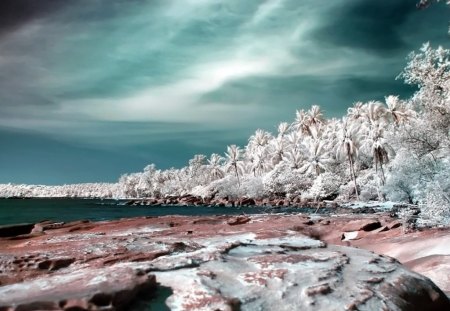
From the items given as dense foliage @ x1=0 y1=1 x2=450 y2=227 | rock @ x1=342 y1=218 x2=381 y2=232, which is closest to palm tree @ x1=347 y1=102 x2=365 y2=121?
dense foliage @ x1=0 y1=1 x2=450 y2=227

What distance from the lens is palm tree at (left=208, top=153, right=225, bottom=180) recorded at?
428ft

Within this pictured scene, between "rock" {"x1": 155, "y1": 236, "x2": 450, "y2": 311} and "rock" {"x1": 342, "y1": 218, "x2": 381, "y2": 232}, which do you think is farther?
"rock" {"x1": 342, "y1": 218, "x2": 381, "y2": 232}

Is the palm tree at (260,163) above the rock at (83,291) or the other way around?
above

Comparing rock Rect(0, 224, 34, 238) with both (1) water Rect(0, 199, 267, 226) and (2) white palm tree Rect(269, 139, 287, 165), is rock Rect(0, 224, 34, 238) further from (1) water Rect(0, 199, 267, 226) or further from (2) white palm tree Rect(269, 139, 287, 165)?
(2) white palm tree Rect(269, 139, 287, 165)

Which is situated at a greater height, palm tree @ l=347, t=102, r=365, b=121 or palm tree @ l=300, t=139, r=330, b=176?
Result: palm tree @ l=347, t=102, r=365, b=121

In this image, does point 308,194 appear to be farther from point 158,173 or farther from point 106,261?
point 158,173

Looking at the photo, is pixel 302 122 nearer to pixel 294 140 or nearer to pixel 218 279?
pixel 294 140

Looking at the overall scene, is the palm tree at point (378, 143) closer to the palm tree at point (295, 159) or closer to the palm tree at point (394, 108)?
the palm tree at point (394, 108)

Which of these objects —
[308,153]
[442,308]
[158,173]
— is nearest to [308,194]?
[308,153]

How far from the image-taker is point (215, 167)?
13088 centimetres

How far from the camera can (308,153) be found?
92188mm

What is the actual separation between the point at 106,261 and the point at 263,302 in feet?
13.1

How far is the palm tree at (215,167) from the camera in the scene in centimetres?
13038

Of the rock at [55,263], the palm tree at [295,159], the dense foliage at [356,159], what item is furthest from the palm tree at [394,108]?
the rock at [55,263]
